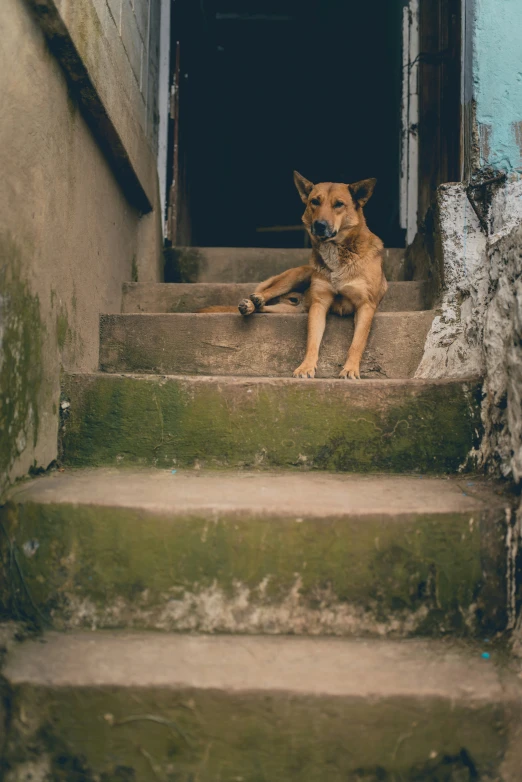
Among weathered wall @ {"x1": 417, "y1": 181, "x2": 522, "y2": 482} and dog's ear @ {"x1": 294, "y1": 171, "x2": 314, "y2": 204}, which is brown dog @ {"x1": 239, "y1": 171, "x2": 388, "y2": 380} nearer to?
dog's ear @ {"x1": 294, "y1": 171, "x2": 314, "y2": 204}

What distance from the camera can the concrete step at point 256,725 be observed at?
1.38 meters

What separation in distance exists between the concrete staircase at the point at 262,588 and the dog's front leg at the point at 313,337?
47 centimetres

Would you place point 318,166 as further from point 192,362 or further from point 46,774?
point 46,774

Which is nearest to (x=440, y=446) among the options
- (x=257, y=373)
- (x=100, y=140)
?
(x=257, y=373)

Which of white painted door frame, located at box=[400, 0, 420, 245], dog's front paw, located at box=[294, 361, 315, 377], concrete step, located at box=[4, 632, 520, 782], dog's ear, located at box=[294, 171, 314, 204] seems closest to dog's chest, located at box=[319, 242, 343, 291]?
dog's ear, located at box=[294, 171, 314, 204]

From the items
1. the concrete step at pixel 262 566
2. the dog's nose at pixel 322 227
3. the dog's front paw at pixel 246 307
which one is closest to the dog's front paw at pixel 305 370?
the dog's front paw at pixel 246 307

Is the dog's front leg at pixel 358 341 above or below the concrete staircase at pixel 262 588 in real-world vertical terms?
above

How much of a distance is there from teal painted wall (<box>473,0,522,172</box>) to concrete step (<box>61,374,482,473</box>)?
1.47 metres

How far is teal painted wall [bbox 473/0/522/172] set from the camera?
Answer: 113 inches

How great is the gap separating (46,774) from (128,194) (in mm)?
3013

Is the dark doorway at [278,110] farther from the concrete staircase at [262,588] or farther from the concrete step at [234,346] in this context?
the concrete staircase at [262,588]

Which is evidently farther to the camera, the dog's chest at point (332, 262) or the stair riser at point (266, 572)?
the dog's chest at point (332, 262)

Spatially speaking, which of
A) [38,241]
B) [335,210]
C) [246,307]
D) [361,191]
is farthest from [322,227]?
[38,241]

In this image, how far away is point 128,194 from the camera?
357 centimetres
